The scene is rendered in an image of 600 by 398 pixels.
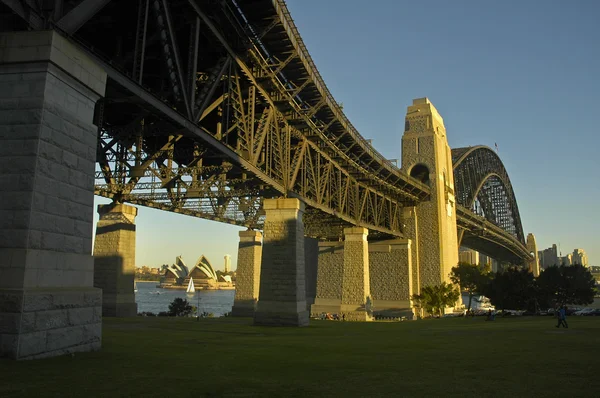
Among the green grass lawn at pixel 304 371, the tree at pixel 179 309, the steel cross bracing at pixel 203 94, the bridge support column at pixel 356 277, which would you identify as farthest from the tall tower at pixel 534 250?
the green grass lawn at pixel 304 371

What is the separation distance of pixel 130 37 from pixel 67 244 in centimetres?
1488

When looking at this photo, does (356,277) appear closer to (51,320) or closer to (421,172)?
(421,172)

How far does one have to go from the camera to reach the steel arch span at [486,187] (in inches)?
4478

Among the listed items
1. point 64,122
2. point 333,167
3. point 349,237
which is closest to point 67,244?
point 64,122

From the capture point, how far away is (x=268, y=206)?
1471 inches

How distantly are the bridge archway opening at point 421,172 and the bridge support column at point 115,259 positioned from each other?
53190 mm

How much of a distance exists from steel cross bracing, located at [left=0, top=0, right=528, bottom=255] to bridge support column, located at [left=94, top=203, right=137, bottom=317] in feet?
6.18

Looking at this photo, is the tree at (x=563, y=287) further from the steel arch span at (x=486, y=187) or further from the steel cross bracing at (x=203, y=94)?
the steel arch span at (x=486, y=187)

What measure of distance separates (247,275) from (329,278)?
570 inches

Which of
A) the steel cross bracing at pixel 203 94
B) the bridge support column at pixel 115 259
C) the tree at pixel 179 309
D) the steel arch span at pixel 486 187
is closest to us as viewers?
the steel cross bracing at pixel 203 94

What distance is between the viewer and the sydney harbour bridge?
13.5 m

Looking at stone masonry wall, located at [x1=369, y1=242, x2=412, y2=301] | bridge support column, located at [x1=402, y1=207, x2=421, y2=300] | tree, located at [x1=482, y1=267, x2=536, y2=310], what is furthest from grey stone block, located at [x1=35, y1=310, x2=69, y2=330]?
bridge support column, located at [x1=402, y1=207, x2=421, y2=300]

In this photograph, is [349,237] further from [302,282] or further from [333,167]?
[302,282]

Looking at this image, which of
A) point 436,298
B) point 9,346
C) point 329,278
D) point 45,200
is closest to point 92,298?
point 9,346
